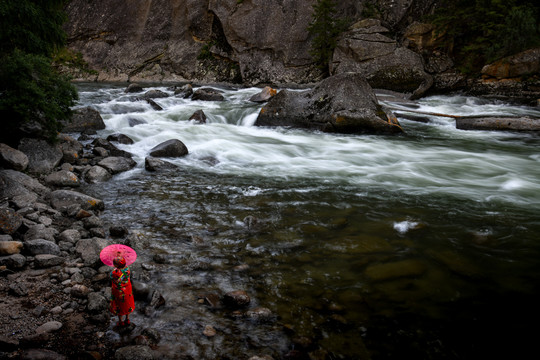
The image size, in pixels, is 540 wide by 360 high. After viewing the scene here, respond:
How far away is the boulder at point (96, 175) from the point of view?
7.04 metres

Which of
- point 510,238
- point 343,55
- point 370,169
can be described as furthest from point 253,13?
point 510,238

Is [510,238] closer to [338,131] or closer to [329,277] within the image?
[329,277]

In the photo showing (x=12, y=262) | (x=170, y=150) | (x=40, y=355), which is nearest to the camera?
(x=40, y=355)

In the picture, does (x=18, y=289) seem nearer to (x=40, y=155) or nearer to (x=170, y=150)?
(x=40, y=155)

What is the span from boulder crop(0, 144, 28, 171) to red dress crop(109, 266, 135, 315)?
200 inches

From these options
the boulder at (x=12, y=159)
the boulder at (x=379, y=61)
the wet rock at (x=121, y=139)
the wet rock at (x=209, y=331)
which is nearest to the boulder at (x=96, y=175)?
the boulder at (x=12, y=159)

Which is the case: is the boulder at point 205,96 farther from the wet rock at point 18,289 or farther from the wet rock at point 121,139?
the wet rock at point 18,289

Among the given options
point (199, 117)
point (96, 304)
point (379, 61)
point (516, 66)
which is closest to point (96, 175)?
point (96, 304)

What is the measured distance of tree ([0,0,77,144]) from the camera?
6.80m

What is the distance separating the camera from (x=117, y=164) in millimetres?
7777

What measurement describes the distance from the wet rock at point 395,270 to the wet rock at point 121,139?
8279 millimetres

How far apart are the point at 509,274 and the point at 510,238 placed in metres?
1.07

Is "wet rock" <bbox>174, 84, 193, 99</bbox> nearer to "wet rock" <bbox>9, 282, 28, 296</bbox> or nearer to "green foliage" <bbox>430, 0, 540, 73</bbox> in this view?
"green foliage" <bbox>430, 0, 540, 73</bbox>

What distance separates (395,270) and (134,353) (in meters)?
2.90
